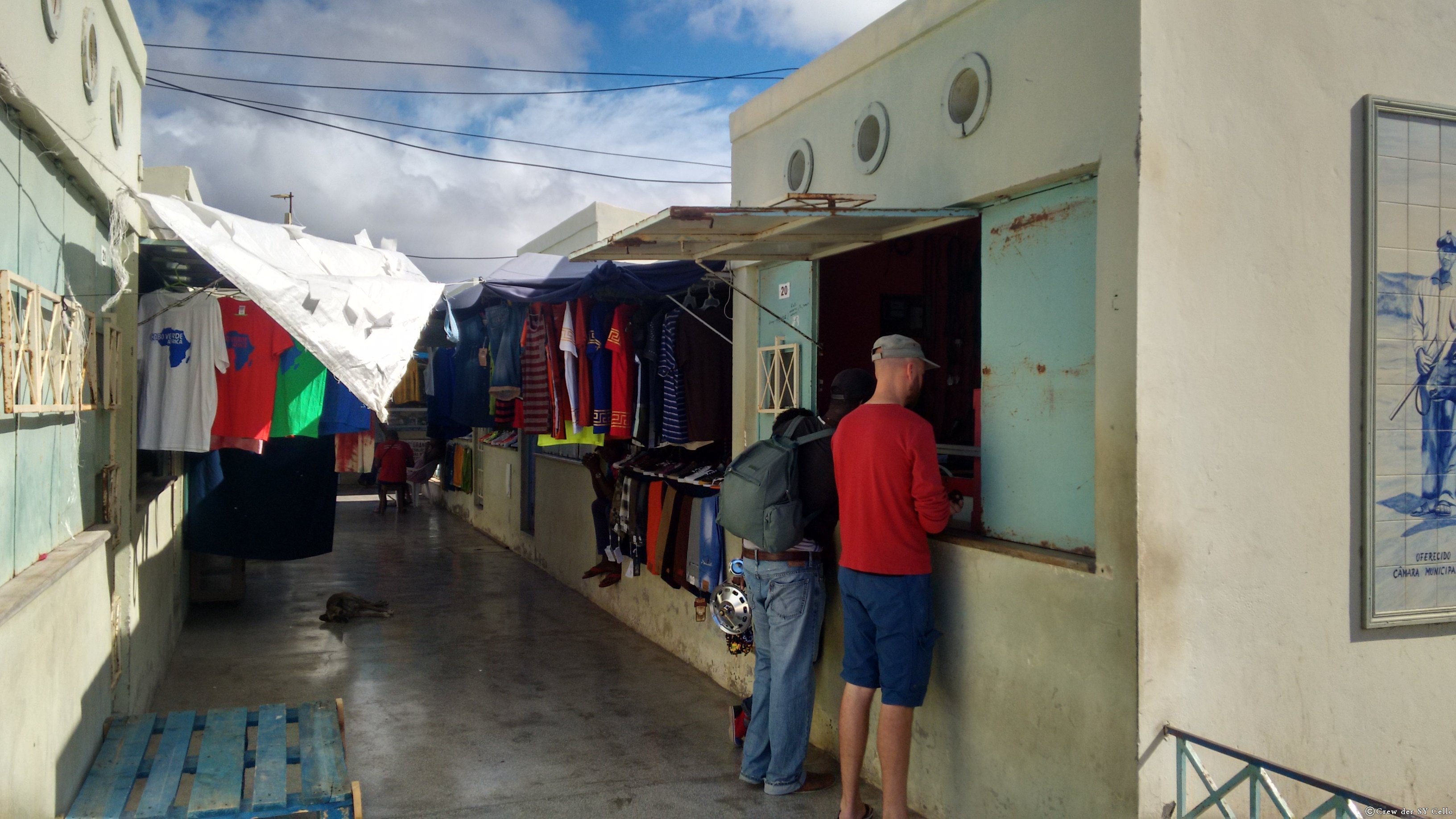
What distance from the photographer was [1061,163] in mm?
3773

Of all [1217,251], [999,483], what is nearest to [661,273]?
[999,483]

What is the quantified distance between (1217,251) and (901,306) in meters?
3.60

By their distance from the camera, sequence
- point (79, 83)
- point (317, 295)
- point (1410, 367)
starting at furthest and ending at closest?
point (317, 295) < point (79, 83) < point (1410, 367)

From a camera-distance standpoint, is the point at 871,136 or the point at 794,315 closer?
the point at 871,136

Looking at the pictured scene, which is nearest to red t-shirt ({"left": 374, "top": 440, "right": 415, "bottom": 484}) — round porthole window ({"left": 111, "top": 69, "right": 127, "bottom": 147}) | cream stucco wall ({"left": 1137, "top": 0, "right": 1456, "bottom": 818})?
round porthole window ({"left": 111, "top": 69, "right": 127, "bottom": 147})

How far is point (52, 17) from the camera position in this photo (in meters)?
3.89

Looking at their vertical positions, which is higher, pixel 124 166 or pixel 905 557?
pixel 124 166

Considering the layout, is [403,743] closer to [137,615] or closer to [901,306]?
[137,615]

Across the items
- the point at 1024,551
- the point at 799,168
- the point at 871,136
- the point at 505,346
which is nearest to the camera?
the point at 1024,551

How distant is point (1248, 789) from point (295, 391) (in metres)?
6.10

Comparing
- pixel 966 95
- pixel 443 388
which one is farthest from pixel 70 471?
pixel 443 388

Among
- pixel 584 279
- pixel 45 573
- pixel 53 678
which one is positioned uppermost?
pixel 584 279

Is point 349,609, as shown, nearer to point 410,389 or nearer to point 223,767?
point 410,389

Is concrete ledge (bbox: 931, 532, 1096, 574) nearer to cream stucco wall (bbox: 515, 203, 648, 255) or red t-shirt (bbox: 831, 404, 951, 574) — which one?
red t-shirt (bbox: 831, 404, 951, 574)
